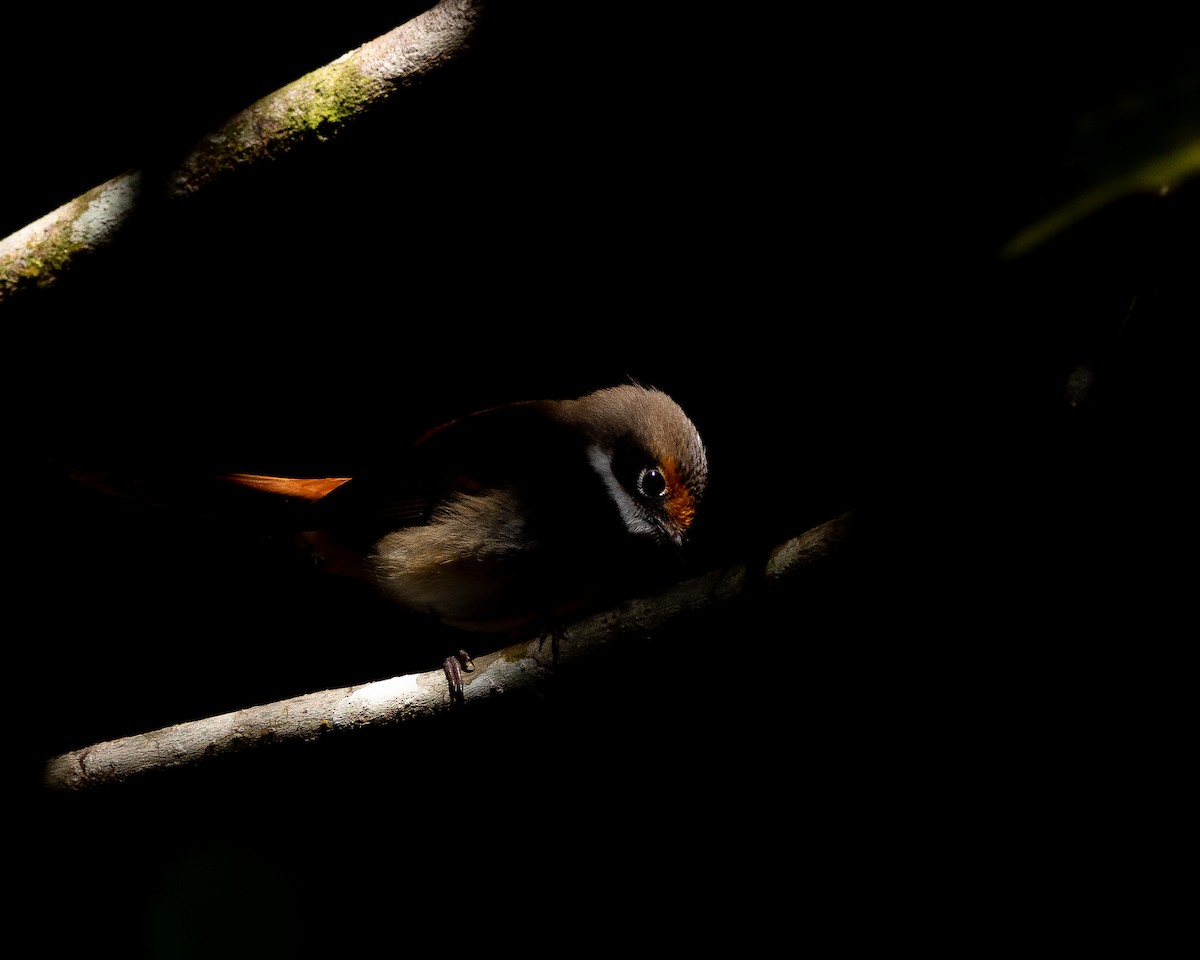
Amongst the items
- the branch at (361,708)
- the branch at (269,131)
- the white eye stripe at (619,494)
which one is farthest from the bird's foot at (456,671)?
the branch at (269,131)

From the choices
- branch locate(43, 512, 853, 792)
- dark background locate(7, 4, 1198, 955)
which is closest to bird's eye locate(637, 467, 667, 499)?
dark background locate(7, 4, 1198, 955)

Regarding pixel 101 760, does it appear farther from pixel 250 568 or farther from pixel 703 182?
pixel 703 182

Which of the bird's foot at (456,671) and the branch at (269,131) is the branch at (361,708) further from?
the branch at (269,131)

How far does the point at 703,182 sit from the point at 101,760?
2.16m

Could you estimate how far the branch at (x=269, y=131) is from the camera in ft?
5.20

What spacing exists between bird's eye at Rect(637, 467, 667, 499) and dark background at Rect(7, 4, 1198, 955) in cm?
47

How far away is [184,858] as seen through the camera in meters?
2.18

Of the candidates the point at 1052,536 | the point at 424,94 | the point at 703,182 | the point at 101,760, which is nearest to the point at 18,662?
the point at 101,760

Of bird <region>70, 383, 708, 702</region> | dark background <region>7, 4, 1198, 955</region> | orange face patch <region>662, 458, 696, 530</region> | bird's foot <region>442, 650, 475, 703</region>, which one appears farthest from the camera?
orange face patch <region>662, 458, 696, 530</region>

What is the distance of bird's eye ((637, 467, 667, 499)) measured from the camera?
2.21 metres

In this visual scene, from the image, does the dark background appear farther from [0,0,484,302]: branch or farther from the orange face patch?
the orange face patch

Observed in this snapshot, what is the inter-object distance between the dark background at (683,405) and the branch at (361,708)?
0.15ft

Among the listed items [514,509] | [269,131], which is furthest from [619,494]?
[269,131]

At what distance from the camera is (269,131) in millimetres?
1611
